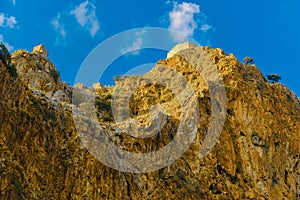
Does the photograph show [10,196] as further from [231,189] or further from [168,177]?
[231,189]

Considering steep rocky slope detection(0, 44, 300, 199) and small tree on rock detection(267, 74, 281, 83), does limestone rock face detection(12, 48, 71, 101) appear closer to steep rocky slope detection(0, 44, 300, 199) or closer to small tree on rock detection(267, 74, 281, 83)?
steep rocky slope detection(0, 44, 300, 199)

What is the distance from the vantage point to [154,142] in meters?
34.8

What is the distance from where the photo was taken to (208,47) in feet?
173

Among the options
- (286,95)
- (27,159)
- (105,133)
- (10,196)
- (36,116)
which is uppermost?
(286,95)

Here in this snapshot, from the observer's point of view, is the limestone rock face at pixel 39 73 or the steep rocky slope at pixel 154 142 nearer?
the steep rocky slope at pixel 154 142

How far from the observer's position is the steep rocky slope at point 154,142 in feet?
75.5

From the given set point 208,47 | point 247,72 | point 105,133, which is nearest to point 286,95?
point 247,72

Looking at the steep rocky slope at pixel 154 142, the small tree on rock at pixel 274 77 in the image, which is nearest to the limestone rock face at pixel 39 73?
the steep rocky slope at pixel 154 142

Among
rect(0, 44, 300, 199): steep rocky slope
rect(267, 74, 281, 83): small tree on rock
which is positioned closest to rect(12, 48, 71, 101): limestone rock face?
rect(0, 44, 300, 199): steep rocky slope

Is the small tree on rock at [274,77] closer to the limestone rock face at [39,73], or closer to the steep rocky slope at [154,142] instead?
the steep rocky slope at [154,142]

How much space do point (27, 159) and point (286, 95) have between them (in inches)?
1549

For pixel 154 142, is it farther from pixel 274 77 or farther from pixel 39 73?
pixel 274 77

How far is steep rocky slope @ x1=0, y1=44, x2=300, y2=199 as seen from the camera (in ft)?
75.5

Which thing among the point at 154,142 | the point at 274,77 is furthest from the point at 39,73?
the point at 274,77
